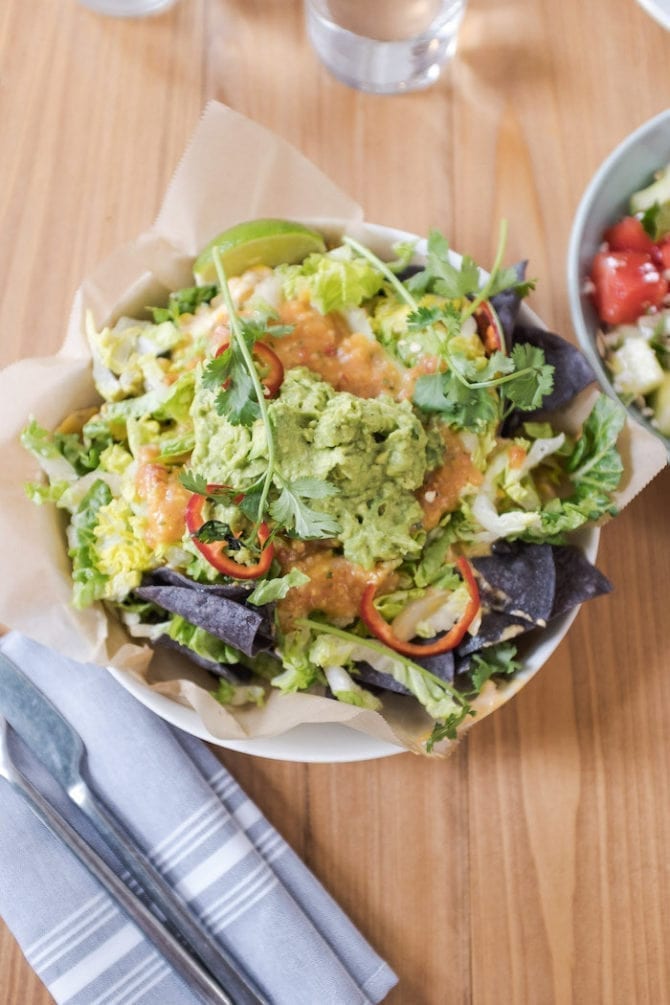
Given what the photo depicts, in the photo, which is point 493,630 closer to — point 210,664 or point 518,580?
point 518,580

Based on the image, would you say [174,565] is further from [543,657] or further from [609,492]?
[609,492]

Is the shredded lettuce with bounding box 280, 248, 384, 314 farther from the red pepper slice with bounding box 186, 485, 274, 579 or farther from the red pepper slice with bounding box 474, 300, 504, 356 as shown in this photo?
the red pepper slice with bounding box 186, 485, 274, 579

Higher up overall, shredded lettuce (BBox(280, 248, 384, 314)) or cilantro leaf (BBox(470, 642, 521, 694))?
shredded lettuce (BBox(280, 248, 384, 314))

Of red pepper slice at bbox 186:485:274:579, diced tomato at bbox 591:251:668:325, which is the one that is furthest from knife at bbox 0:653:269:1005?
diced tomato at bbox 591:251:668:325

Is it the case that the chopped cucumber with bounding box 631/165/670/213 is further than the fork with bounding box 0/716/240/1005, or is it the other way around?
the chopped cucumber with bounding box 631/165/670/213

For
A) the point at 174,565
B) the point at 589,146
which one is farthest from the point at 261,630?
the point at 589,146

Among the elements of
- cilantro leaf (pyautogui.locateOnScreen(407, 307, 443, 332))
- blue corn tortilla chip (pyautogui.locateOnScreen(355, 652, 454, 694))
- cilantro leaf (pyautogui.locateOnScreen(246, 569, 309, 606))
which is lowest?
blue corn tortilla chip (pyautogui.locateOnScreen(355, 652, 454, 694))

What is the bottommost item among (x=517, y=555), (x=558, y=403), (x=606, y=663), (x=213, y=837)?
(x=606, y=663)
